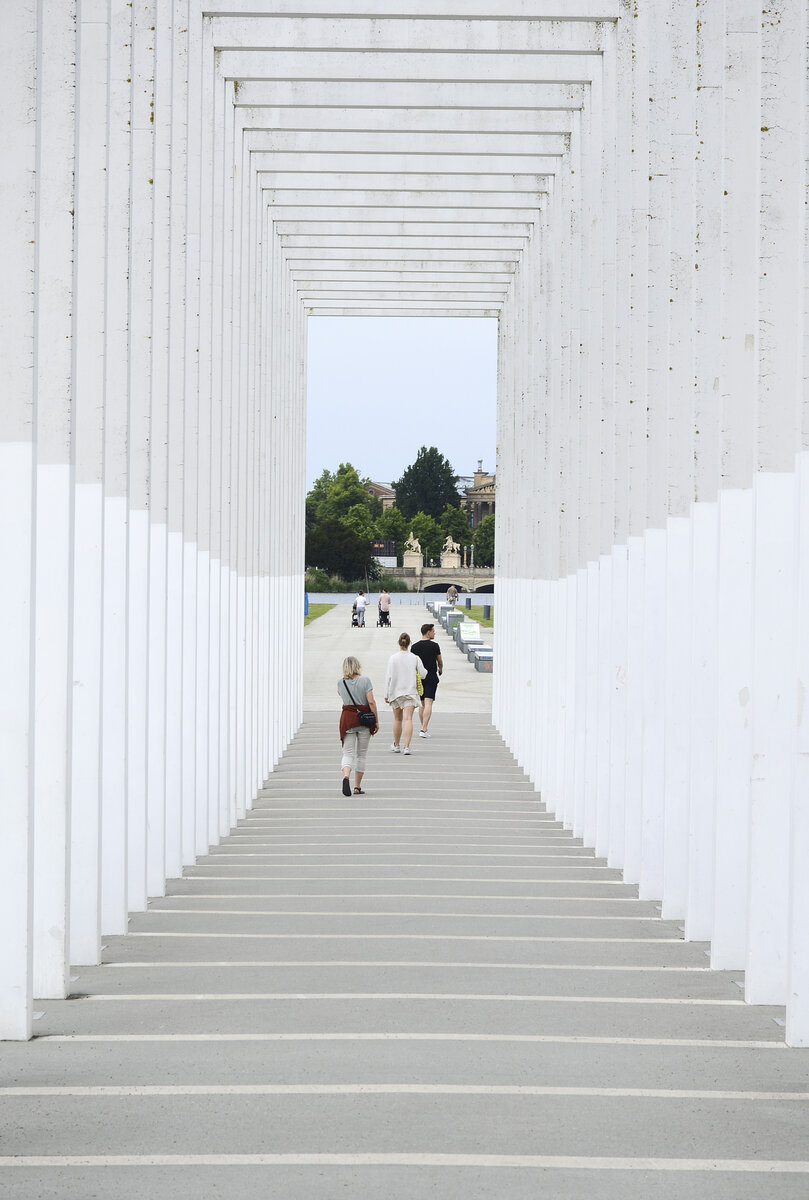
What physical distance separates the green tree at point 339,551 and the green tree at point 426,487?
34.7 m

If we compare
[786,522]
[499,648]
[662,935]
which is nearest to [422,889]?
Answer: [662,935]

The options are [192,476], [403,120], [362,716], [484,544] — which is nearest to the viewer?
[192,476]

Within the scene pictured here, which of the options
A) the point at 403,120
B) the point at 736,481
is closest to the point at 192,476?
the point at 403,120

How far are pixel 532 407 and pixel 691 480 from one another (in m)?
8.82

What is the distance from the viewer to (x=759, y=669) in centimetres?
665

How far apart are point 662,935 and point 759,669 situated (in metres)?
2.14

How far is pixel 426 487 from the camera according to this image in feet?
458

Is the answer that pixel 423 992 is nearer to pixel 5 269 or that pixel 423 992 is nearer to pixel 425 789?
pixel 5 269

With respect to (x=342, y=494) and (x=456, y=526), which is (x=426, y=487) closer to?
(x=456, y=526)

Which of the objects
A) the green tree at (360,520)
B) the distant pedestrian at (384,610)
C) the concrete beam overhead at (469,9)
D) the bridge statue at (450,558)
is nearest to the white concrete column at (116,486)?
the concrete beam overhead at (469,9)

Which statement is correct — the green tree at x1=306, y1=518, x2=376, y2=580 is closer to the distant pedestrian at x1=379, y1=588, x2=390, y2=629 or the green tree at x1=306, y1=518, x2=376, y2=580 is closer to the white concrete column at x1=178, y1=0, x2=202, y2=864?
the distant pedestrian at x1=379, y1=588, x2=390, y2=629

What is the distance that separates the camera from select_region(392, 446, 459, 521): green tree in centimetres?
13950

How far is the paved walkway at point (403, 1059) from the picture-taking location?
4162 millimetres

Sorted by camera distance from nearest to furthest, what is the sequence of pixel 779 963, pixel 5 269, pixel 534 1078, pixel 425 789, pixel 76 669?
pixel 534 1078
pixel 5 269
pixel 779 963
pixel 76 669
pixel 425 789
